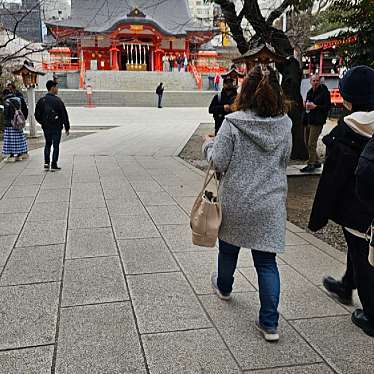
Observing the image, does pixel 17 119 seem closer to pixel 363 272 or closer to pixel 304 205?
pixel 304 205

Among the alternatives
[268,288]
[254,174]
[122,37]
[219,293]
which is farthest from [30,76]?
[122,37]

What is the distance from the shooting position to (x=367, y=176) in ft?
6.84

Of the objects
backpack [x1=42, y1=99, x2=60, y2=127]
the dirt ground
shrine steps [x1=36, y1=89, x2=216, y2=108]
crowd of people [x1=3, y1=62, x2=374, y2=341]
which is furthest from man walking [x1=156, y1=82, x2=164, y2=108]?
crowd of people [x1=3, y1=62, x2=374, y2=341]

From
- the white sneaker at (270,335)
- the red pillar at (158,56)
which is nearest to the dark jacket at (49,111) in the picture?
the white sneaker at (270,335)

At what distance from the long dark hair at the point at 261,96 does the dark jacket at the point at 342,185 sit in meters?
0.41

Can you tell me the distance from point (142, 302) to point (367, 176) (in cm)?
185

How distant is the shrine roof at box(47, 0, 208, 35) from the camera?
38844 millimetres

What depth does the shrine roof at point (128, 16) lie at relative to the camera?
127 ft

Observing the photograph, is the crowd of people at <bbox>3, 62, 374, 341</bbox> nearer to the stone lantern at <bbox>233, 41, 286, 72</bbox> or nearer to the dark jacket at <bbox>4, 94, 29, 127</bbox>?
the stone lantern at <bbox>233, 41, 286, 72</bbox>

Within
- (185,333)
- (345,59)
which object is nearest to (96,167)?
(345,59)

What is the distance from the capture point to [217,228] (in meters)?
2.67

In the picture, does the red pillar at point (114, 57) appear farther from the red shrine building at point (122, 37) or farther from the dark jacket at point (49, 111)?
the dark jacket at point (49, 111)

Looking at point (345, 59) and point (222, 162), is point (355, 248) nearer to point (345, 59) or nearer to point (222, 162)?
point (222, 162)

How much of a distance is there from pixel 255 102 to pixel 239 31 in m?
7.23
